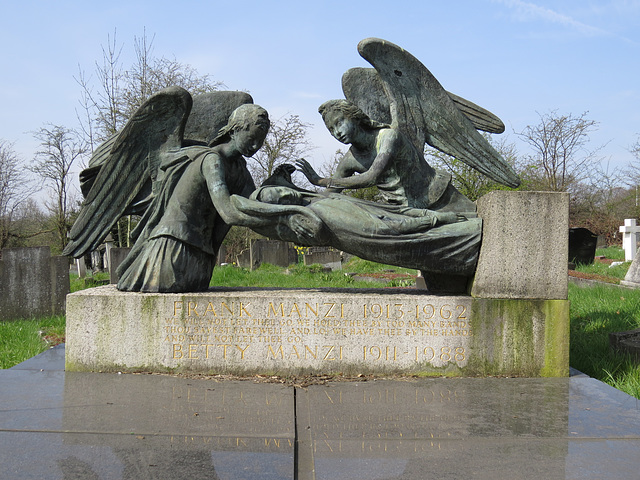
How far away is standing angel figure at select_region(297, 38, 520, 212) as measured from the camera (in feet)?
15.5

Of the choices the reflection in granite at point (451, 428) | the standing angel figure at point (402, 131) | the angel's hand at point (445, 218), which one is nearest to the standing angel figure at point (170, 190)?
the standing angel figure at point (402, 131)

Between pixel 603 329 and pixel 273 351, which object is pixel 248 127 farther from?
pixel 603 329

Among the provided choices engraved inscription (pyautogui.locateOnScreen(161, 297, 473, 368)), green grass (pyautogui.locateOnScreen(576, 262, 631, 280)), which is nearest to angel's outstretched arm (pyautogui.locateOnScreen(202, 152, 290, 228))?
engraved inscription (pyautogui.locateOnScreen(161, 297, 473, 368))

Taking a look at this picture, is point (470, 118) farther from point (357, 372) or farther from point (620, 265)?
point (620, 265)

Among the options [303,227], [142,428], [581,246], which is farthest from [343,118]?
[581,246]

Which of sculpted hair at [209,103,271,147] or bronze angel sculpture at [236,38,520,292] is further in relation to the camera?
sculpted hair at [209,103,271,147]

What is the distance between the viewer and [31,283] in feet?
28.4

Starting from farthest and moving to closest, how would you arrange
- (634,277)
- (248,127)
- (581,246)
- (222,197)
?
(581,246)
(634,277)
(248,127)
(222,197)

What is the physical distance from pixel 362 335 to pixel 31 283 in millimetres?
6466

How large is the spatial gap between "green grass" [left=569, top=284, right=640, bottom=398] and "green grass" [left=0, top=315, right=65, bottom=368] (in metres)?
5.45

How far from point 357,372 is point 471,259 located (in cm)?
125

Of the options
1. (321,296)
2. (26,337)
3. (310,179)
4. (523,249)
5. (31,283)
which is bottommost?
(26,337)

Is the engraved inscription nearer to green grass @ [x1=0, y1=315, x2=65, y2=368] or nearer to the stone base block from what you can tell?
the stone base block

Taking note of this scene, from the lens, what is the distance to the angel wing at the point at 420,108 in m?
4.92
